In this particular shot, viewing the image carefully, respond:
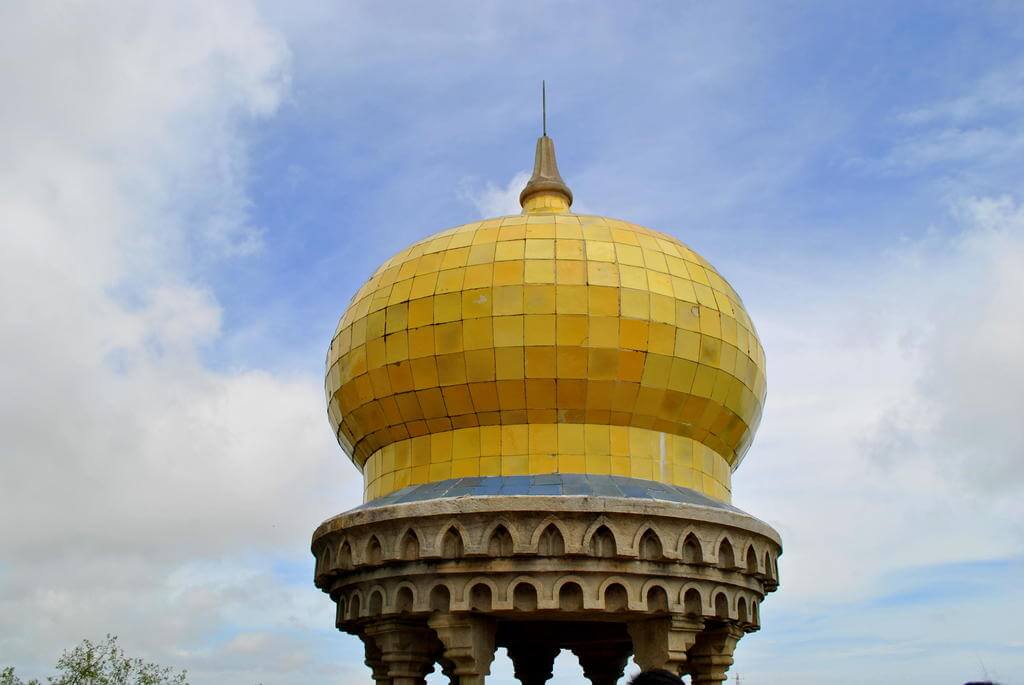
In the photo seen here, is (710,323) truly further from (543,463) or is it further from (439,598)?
(439,598)

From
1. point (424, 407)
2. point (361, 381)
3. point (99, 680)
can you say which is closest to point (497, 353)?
point (424, 407)

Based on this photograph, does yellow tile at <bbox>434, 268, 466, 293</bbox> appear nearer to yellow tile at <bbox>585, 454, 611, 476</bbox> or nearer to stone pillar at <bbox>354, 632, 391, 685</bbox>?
yellow tile at <bbox>585, 454, 611, 476</bbox>

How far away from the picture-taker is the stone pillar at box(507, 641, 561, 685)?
894 inches

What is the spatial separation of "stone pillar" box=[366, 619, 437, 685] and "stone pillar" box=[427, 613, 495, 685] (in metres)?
1.02

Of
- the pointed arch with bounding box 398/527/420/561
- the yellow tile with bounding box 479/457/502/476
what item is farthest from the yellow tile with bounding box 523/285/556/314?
the pointed arch with bounding box 398/527/420/561

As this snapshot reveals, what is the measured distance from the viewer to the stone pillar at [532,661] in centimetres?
2270

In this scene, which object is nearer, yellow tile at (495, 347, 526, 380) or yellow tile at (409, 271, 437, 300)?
yellow tile at (495, 347, 526, 380)

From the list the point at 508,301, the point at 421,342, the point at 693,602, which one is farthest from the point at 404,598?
the point at 508,301

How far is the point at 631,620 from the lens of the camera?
1689cm

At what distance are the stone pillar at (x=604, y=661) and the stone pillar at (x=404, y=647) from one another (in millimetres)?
5338

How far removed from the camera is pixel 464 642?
16.3m

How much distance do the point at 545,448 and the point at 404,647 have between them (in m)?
3.71

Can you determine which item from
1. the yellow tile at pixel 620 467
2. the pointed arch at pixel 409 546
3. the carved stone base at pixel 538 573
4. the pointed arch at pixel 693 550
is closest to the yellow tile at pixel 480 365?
the carved stone base at pixel 538 573

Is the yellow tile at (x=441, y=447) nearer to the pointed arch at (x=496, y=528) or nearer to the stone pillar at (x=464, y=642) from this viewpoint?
the pointed arch at (x=496, y=528)
